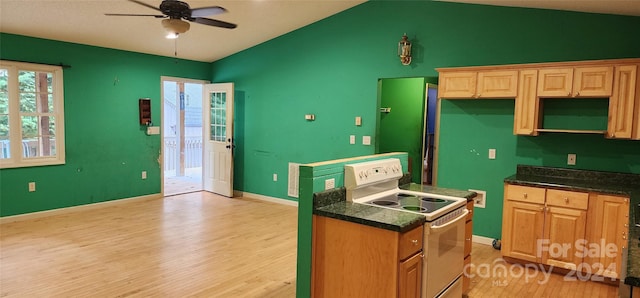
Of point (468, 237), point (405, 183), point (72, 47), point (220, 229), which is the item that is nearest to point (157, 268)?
point (220, 229)

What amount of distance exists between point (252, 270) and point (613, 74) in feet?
12.0

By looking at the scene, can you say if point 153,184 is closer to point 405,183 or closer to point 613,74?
point 405,183

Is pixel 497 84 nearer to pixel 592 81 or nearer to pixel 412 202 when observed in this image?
pixel 592 81

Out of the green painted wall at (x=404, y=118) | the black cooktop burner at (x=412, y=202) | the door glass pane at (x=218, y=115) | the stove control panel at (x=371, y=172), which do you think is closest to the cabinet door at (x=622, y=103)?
the black cooktop burner at (x=412, y=202)

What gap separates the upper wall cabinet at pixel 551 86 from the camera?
350 cm

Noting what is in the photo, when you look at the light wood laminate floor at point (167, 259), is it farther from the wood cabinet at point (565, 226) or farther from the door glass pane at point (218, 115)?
the door glass pane at point (218, 115)

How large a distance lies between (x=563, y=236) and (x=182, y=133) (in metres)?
7.81

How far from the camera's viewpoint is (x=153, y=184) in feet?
21.5

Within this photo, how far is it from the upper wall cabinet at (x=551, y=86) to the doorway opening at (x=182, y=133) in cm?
593

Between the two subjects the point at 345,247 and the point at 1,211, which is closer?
the point at 345,247

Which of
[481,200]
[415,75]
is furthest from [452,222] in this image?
[415,75]

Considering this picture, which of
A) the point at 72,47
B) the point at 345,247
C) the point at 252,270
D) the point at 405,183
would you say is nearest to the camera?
the point at 345,247

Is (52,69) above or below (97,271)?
above

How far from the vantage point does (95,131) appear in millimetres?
5770
